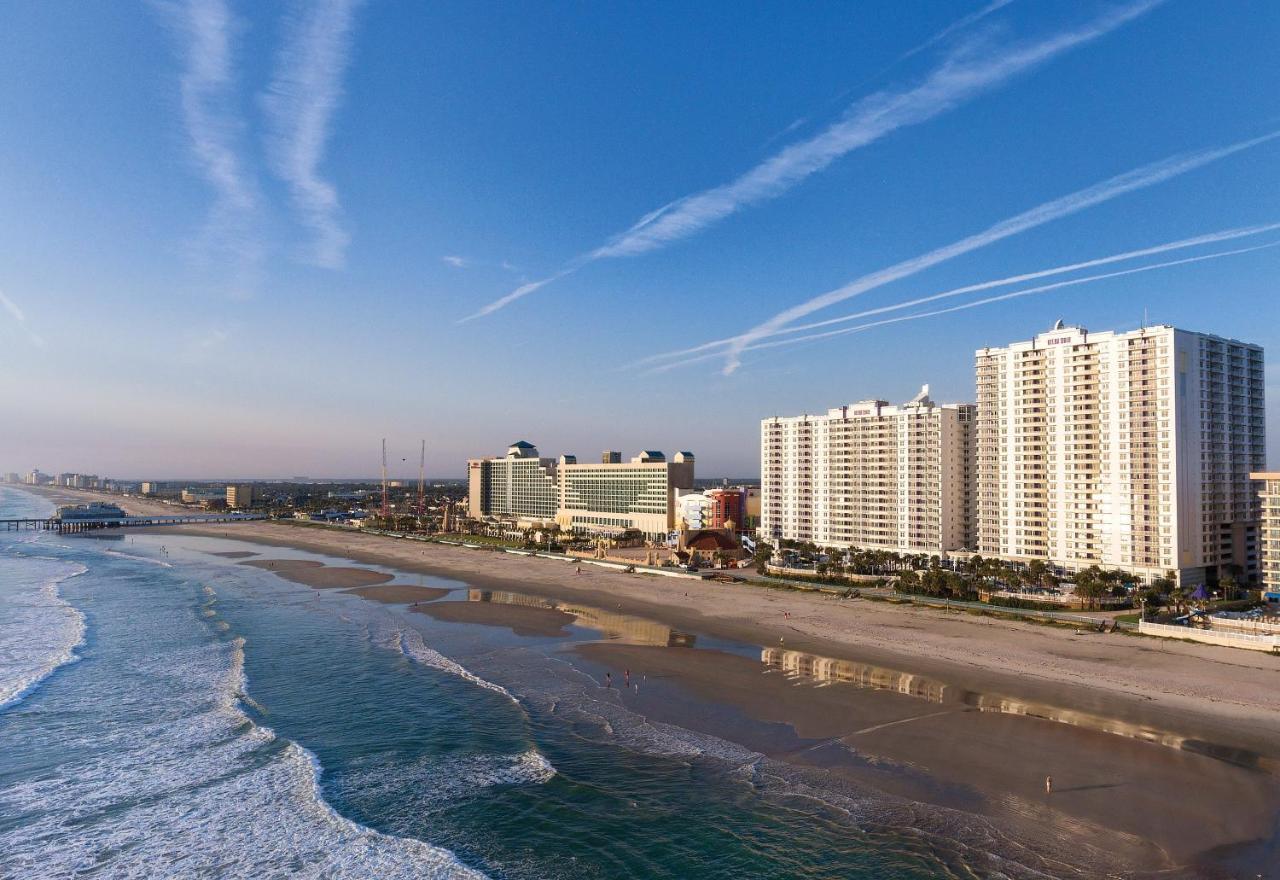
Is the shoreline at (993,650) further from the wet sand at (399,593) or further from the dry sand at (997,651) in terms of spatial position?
the wet sand at (399,593)

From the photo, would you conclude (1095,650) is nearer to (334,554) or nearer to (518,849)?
(518,849)

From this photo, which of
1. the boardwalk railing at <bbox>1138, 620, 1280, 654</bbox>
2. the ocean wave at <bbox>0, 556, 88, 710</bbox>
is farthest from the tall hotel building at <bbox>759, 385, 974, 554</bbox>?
the ocean wave at <bbox>0, 556, 88, 710</bbox>

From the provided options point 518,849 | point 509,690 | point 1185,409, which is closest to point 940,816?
point 518,849

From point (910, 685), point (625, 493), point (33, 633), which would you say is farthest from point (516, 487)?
point (910, 685)

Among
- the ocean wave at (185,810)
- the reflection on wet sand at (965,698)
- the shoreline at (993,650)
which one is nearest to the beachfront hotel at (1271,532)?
the shoreline at (993,650)

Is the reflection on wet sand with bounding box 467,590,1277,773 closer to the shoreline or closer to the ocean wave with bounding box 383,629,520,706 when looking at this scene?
the shoreline

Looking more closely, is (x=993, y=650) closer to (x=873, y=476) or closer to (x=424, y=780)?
(x=424, y=780)
